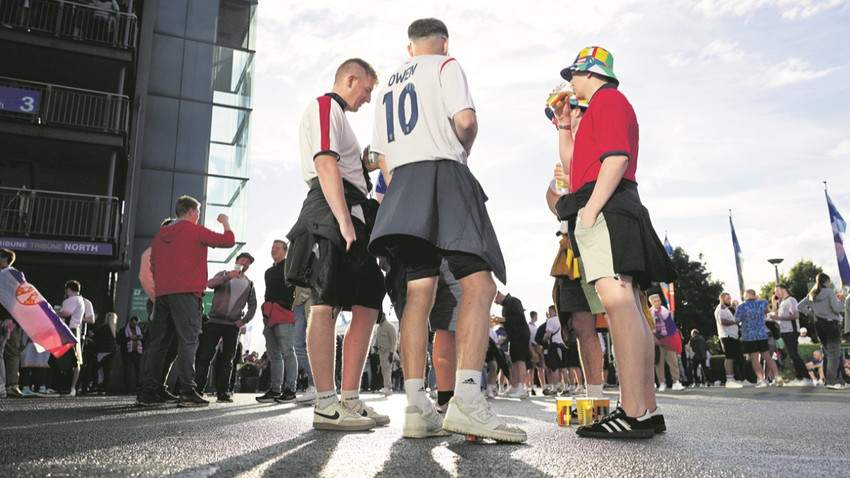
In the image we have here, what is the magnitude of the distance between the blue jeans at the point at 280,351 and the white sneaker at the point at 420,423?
17.3 ft

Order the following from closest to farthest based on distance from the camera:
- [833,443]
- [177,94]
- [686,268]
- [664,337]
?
[833,443] < [664,337] < [177,94] < [686,268]

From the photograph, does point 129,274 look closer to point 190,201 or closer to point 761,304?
point 190,201

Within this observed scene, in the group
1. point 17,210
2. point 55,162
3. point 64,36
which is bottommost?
point 17,210

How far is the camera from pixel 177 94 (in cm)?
2259

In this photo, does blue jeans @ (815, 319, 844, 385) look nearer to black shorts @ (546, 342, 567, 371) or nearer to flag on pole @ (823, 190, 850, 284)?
black shorts @ (546, 342, 567, 371)

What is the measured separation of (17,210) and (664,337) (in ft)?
49.5

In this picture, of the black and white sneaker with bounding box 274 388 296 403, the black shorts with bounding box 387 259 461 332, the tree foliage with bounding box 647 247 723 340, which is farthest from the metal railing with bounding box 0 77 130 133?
the tree foliage with bounding box 647 247 723 340

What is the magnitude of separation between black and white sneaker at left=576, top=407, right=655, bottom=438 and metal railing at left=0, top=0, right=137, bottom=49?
60.9ft

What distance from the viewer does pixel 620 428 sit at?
9.29ft

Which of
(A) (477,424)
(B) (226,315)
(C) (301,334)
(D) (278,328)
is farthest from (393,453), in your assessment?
(D) (278,328)

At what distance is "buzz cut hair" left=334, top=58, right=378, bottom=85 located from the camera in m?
4.07

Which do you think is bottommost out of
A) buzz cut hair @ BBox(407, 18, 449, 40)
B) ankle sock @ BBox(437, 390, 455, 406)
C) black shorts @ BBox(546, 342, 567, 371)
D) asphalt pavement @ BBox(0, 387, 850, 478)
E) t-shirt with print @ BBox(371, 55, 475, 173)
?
asphalt pavement @ BBox(0, 387, 850, 478)

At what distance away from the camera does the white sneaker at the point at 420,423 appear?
288 cm

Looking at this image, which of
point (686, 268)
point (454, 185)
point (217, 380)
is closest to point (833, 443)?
point (454, 185)
